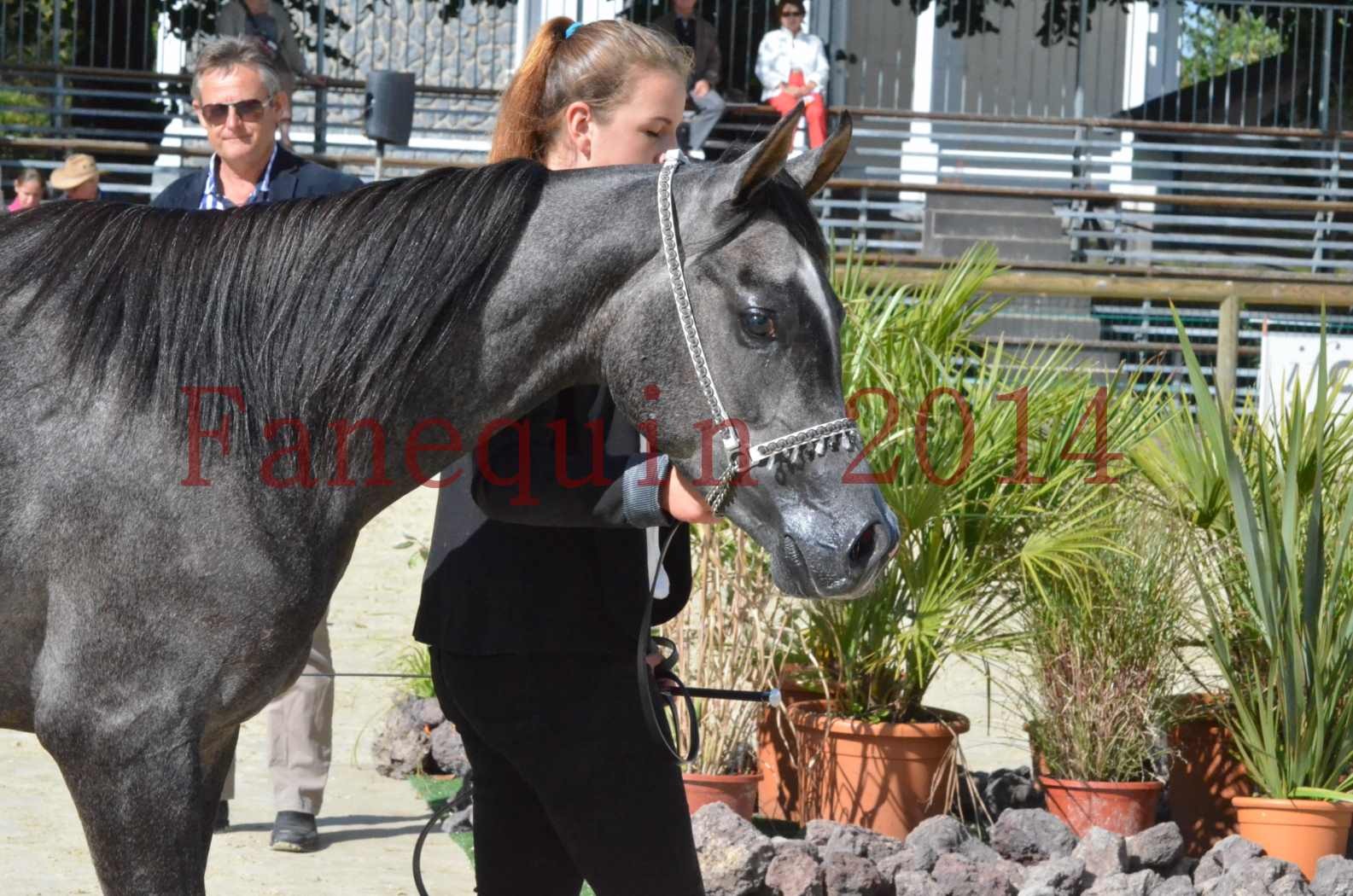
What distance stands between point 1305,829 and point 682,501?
2.63 m

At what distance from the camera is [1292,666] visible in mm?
3998

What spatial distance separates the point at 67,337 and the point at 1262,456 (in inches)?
132

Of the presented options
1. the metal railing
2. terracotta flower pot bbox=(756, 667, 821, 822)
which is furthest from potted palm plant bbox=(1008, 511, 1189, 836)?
the metal railing

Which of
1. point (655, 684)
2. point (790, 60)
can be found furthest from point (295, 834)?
point (790, 60)

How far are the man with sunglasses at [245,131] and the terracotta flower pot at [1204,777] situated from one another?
2.87 meters

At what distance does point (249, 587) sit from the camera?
2.00 metres

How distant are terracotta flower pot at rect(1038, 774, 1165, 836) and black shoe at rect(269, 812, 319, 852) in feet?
7.14

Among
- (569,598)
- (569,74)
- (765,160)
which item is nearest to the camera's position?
(765,160)

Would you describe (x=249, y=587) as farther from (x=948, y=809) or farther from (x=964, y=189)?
(x=964, y=189)

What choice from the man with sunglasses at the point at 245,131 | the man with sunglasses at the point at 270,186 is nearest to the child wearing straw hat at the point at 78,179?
the man with sunglasses at the point at 270,186

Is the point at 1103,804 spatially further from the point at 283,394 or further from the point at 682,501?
the point at 283,394

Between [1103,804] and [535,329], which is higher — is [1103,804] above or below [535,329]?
below

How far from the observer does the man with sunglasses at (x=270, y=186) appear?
4.04m

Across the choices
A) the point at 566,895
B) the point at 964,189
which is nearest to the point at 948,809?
the point at 566,895
